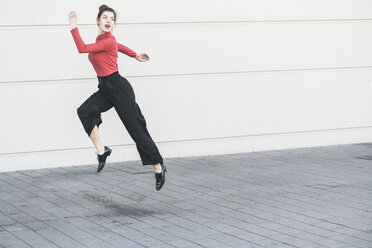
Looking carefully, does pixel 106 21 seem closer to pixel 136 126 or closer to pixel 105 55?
pixel 105 55

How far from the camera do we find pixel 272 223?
20.6 feet

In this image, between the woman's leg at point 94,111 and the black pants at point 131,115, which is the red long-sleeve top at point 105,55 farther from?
the woman's leg at point 94,111

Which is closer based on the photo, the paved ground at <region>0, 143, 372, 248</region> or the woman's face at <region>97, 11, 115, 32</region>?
the paved ground at <region>0, 143, 372, 248</region>

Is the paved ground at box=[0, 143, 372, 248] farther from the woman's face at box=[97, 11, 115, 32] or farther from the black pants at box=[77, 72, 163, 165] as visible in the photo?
the woman's face at box=[97, 11, 115, 32]

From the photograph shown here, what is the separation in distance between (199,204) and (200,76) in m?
3.68

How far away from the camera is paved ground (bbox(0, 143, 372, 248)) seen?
5.81 meters

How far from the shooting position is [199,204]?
7.21m

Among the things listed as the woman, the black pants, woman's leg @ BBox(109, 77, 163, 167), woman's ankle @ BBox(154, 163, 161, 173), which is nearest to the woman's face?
the woman

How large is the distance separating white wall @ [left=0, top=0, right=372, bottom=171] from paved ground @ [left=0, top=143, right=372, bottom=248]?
1.65 ft

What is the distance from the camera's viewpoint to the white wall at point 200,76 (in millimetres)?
9766

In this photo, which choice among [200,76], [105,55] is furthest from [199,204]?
[200,76]

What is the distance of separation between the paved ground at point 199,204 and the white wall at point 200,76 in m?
0.50

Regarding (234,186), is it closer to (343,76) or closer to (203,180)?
(203,180)

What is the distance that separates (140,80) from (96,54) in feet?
8.56
